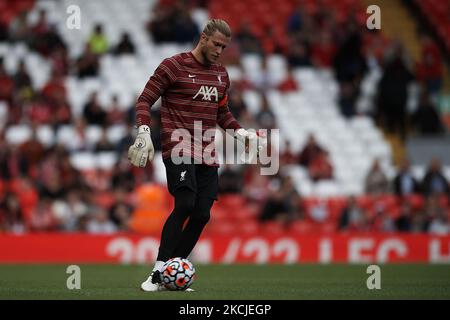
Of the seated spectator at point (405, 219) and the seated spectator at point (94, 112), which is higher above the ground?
the seated spectator at point (94, 112)

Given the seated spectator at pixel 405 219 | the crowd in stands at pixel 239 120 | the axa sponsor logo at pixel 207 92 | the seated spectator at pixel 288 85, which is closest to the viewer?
the axa sponsor logo at pixel 207 92

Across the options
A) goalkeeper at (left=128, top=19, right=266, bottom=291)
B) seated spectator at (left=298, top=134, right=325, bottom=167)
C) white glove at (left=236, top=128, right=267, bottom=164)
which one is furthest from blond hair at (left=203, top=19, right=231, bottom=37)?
seated spectator at (left=298, top=134, right=325, bottom=167)

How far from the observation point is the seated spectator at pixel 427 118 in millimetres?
24984

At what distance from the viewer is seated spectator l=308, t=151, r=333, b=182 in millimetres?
23297

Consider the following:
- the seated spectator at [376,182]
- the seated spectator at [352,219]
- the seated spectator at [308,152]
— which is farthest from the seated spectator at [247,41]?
the seated spectator at [352,219]

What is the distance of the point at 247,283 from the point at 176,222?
2431mm

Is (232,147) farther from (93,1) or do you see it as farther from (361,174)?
(93,1)

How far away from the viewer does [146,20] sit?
26.8m

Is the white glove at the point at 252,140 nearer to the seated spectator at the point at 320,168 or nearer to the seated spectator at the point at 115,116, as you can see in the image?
the seated spectator at the point at 115,116

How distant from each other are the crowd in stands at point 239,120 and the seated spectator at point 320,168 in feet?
0.07

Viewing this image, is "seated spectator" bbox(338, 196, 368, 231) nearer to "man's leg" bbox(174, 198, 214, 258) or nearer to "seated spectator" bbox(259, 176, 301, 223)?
"seated spectator" bbox(259, 176, 301, 223)

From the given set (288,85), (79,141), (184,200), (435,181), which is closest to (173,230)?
(184,200)

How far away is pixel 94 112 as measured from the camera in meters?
23.0

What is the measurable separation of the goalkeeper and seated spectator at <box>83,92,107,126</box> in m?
12.2
